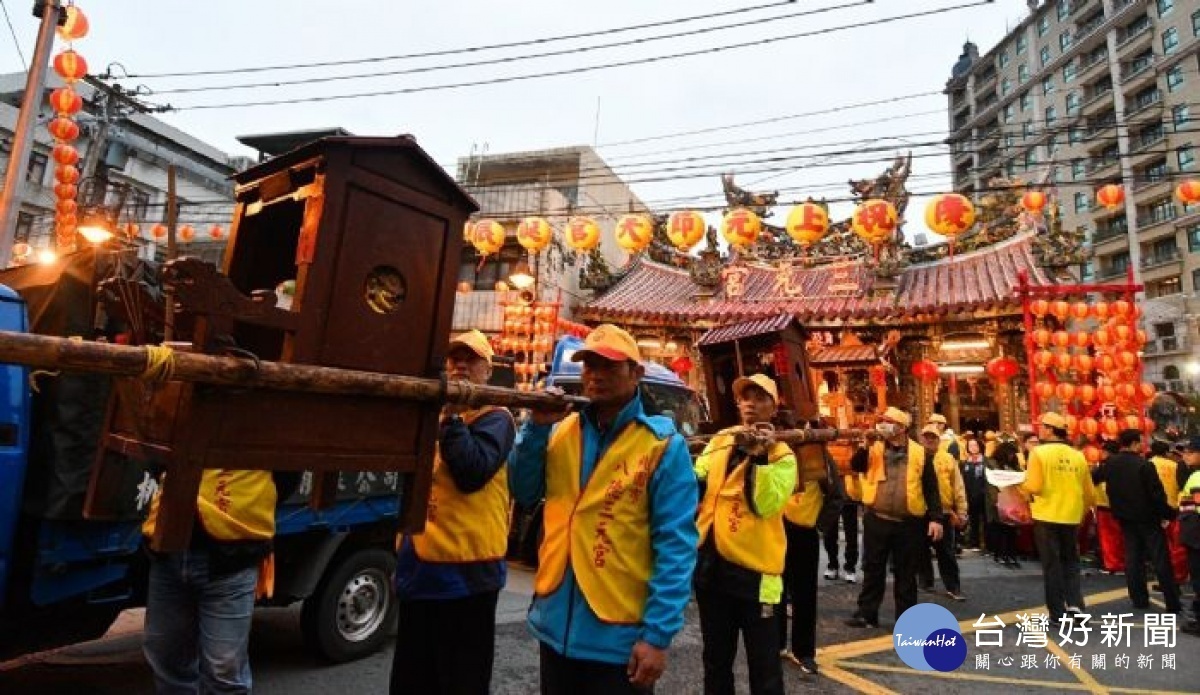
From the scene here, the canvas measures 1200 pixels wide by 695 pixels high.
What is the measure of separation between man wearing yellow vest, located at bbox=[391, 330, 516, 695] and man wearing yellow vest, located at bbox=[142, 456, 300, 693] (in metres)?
0.68

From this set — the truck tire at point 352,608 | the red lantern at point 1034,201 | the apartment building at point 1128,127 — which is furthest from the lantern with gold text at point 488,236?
the apartment building at point 1128,127

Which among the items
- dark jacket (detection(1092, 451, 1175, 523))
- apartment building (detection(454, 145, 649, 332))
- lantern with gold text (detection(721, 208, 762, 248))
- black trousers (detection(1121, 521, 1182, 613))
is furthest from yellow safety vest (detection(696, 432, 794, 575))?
apartment building (detection(454, 145, 649, 332))

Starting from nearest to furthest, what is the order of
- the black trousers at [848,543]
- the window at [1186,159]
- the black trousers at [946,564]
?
the black trousers at [946,564] < the black trousers at [848,543] < the window at [1186,159]

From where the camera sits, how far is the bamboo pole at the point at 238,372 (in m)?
1.44

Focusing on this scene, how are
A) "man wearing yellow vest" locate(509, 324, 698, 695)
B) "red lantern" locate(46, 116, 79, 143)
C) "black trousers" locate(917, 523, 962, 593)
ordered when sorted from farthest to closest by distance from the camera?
"red lantern" locate(46, 116, 79, 143) → "black trousers" locate(917, 523, 962, 593) → "man wearing yellow vest" locate(509, 324, 698, 695)

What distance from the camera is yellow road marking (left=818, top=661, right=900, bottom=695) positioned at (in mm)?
4852

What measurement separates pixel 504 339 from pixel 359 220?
579 inches

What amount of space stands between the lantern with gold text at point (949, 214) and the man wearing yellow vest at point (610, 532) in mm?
12470

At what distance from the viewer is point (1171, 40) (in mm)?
36500

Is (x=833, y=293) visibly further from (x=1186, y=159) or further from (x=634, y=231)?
(x=1186, y=159)

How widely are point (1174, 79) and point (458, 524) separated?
50.2 m

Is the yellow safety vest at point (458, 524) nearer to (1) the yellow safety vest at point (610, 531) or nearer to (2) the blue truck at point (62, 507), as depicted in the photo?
(2) the blue truck at point (62, 507)

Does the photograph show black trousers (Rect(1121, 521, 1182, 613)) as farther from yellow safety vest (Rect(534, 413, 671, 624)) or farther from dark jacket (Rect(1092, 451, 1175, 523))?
yellow safety vest (Rect(534, 413, 671, 624))

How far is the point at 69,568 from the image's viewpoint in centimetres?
353
